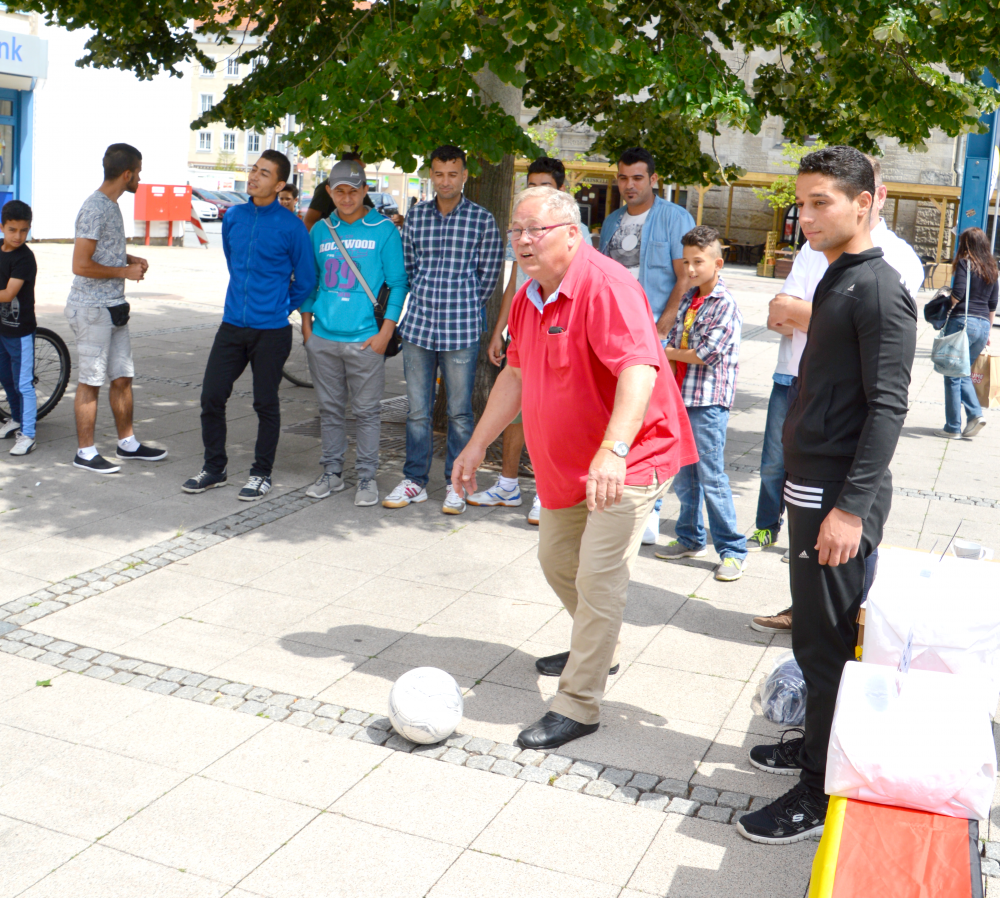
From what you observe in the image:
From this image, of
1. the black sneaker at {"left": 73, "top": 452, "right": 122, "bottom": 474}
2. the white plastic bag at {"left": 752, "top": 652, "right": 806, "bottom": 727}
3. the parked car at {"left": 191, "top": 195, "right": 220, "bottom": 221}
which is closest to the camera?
the white plastic bag at {"left": 752, "top": 652, "right": 806, "bottom": 727}

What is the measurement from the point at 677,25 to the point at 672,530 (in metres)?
3.59

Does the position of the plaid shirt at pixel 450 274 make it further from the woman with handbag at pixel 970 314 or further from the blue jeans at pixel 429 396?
the woman with handbag at pixel 970 314

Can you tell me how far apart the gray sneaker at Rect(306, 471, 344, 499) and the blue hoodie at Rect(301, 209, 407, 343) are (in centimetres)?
91

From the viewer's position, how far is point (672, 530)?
6707mm

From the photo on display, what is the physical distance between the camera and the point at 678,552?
6.14m

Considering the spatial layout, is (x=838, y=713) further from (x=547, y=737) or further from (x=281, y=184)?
(x=281, y=184)

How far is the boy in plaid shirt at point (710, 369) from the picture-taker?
5582 millimetres

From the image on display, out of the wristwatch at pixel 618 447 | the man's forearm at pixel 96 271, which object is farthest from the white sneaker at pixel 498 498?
the wristwatch at pixel 618 447

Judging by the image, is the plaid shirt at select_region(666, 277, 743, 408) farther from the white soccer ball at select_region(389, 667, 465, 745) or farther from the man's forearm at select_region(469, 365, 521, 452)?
the white soccer ball at select_region(389, 667, 465, 745)

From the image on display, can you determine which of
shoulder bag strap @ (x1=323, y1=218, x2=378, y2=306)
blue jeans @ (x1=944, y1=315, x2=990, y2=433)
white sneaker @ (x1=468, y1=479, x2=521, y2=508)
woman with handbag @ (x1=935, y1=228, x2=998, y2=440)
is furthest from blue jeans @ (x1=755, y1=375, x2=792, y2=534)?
blue jeans @ (x1=944, y1=315, x2=990, y2=433)

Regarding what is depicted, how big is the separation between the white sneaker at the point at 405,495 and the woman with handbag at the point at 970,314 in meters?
5.30

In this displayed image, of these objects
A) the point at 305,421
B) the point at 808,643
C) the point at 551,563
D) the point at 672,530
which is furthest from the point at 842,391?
the point at 305,421

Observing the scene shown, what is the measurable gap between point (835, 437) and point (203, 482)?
4.65 m

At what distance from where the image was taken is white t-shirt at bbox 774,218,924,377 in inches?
200
